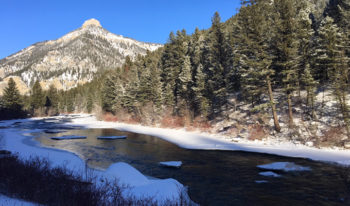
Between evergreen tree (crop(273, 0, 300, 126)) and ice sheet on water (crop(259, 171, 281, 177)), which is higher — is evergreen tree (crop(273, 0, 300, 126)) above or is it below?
above

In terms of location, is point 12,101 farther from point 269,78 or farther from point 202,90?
point 269,78

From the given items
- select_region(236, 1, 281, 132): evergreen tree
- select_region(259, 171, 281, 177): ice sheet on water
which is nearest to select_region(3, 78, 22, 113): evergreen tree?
select_region(236, 1, 281, 132): evergreen tree

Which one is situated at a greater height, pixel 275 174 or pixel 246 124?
pixel 246 124

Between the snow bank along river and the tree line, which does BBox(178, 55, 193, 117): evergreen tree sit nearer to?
the tree line

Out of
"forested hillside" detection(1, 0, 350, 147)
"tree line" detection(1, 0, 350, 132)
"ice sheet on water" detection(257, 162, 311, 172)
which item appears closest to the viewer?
"ice sheet on water" detection(257, 162, 311, 172)

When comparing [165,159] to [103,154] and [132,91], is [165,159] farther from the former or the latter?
[132,91]

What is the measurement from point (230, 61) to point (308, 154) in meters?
18.4

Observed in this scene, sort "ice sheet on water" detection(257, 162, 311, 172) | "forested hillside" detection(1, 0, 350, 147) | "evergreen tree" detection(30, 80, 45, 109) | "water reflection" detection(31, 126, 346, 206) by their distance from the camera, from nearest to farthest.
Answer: "water reflection" detection(31, 126, 346, 206) → "ice sheet on water" detection(257, 162, 311, 172) → "forested hillside" detection(1, 0, 350, 147) → "evergreen tree" detection(30, 80, 45, 109)

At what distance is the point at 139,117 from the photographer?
5300 cm

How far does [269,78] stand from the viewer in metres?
23.8

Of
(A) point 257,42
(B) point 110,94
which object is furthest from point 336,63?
(B) point 110,94

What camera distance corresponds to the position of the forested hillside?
854 inches

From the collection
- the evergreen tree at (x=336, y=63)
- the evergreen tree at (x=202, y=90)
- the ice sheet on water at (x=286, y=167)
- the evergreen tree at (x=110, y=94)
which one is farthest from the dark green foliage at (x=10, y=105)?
the evergreen tree at (x=336, y=63)

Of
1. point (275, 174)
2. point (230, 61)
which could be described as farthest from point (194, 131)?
point (275, 174)
